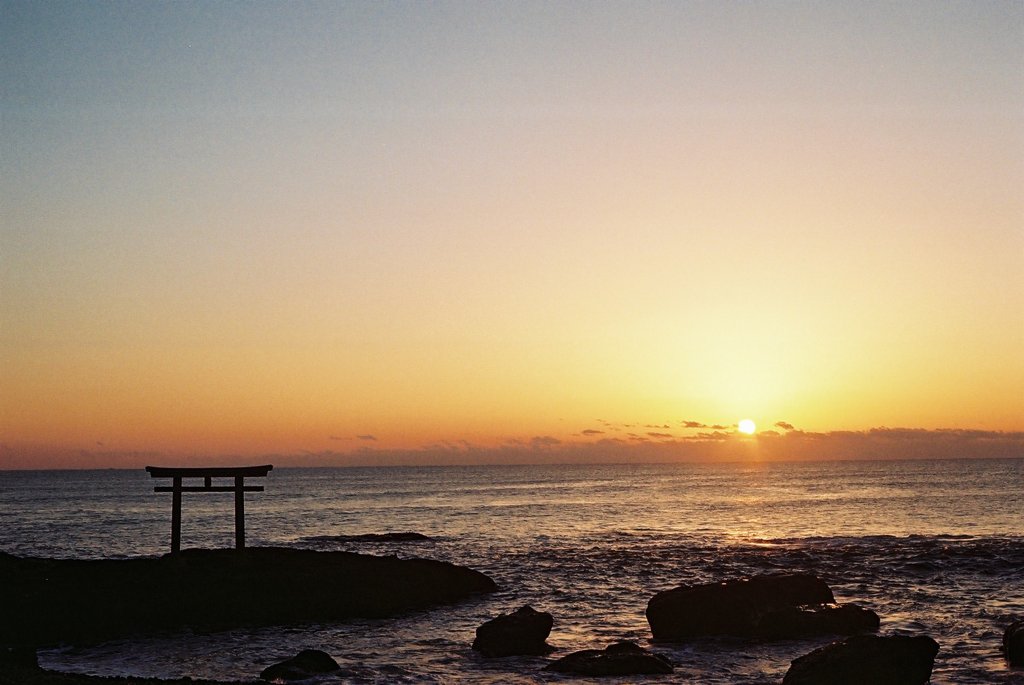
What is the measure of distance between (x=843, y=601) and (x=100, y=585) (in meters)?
26.2

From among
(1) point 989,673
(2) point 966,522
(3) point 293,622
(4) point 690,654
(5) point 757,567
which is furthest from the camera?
(2) point 966,522

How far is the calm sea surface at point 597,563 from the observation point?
24.1 meters

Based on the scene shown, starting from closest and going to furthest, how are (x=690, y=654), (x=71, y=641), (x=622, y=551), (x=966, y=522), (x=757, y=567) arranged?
(x=690, y=654) < (x=71, y=641) < (x=757, y=567) < (x=622, y=551) < (x=966, y=522)

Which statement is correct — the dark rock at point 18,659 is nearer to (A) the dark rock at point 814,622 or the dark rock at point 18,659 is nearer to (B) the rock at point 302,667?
(B) the rock at point 302,667

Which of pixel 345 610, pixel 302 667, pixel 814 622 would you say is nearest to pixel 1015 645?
pixel 814 622

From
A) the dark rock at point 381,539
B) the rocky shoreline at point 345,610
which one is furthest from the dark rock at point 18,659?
the dark rock at point 381,539

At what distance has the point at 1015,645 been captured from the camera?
916 inches

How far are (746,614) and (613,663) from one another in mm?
6521

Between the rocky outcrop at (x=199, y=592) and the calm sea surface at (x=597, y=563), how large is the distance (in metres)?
1.42

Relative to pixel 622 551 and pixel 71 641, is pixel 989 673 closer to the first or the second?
pixel 71 641

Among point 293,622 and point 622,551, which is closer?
point 293,622

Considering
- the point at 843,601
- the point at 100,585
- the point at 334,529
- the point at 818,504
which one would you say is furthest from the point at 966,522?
the point at 100,585

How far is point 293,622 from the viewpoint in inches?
1185

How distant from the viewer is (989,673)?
2216 centimetres
